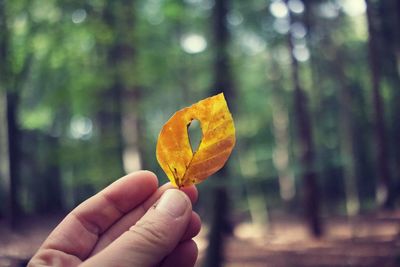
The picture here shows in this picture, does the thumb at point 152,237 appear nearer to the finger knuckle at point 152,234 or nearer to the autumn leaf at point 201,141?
the finger knuckle at point 152,234

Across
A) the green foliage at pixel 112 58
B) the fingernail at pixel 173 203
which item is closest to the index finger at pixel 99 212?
the fingernail at pixel 173 203

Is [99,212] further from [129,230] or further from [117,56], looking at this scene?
[117,56]

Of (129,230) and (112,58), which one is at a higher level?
(112,58)

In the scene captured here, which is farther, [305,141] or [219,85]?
[305,141]

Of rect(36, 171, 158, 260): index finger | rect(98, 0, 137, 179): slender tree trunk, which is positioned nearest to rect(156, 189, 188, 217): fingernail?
rect(36, 171, 158, 260): index finger

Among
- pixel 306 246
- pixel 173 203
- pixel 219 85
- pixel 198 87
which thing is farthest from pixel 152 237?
pixel 198 87

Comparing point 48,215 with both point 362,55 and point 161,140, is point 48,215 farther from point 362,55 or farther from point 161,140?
point 161,140

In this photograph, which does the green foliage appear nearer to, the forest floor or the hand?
the forest floor
